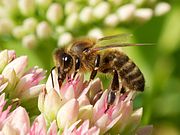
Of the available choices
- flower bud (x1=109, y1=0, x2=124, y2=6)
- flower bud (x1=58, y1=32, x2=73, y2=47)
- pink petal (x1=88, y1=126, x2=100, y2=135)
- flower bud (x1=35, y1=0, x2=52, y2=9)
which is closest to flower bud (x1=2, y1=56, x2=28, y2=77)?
pink petal (x1=88, y1=126, x2=100, y2=135)

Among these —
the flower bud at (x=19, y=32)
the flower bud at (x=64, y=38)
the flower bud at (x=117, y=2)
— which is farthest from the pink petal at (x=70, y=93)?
the flower bud at (x=117, y=2)

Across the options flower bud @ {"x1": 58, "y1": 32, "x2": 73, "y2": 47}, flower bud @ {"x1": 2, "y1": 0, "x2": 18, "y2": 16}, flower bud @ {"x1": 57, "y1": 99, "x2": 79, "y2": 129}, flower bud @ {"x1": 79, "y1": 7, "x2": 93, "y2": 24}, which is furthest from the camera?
flower bud @ {"x1": 2, "y1": 0, "x2": 18, "y2": 16}

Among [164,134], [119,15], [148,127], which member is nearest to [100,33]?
[119,15]

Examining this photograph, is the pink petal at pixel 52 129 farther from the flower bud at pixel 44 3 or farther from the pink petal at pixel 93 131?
the flower bud at pixel 44 3

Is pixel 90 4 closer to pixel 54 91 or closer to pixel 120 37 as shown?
pixel 120 37

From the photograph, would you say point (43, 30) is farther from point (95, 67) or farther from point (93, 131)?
point (93, 131)

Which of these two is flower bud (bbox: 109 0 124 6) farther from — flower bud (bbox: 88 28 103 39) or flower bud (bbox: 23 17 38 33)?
flower bud (bbox: 23 17 38 33)
